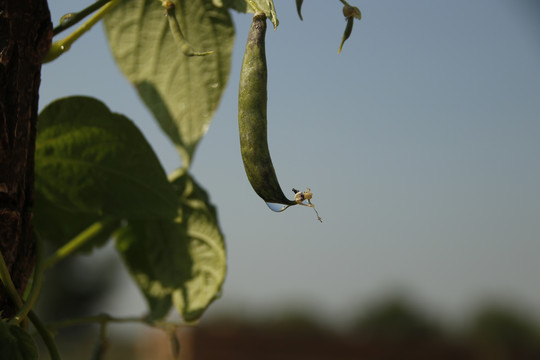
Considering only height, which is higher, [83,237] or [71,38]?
[71,38]

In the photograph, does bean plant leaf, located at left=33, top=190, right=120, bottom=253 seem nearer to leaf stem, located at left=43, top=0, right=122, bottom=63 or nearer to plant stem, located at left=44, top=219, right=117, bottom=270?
plant stem, located at left=44, top=219, right=117, bottom=270

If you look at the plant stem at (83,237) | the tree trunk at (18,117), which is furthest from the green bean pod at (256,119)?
the plant stem at (83,237)

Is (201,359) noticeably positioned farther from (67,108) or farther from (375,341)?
(67,108)

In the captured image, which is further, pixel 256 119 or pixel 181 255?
pixel 181 255

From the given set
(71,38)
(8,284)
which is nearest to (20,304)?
(8,284)

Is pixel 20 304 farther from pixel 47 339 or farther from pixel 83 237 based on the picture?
pixel 83 237

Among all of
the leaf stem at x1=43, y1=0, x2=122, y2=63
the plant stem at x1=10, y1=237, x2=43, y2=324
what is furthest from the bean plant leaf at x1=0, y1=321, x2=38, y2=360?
the leaf stem at x1=43, y1=0, x2=122, y2=63
